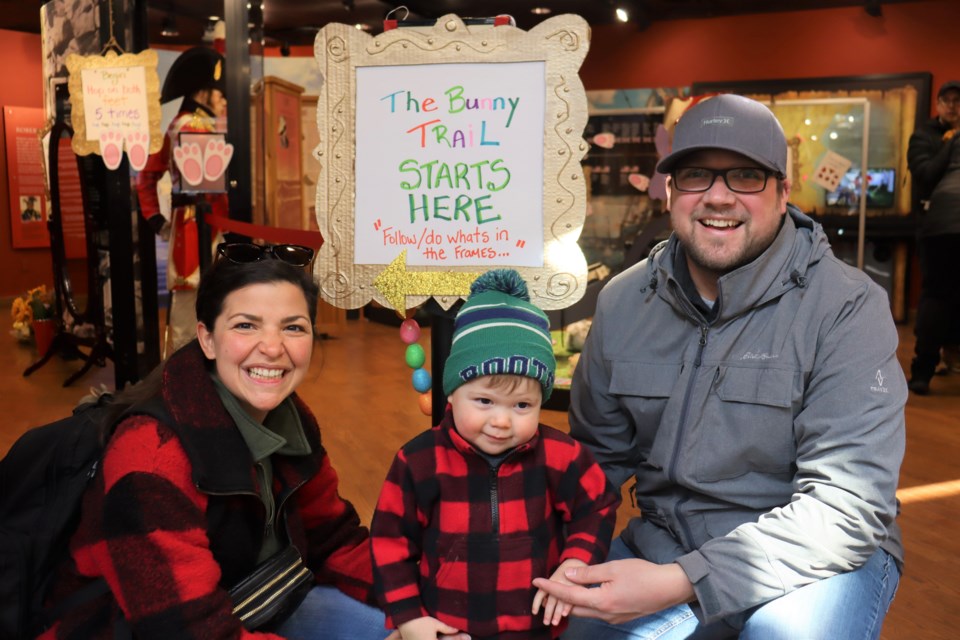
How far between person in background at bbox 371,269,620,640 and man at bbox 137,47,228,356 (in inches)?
130

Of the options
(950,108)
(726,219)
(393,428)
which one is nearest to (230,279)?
(726,219)

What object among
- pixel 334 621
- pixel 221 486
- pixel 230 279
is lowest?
pixel 334 621

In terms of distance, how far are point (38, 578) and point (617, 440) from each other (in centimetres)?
112

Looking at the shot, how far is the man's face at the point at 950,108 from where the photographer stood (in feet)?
18.4

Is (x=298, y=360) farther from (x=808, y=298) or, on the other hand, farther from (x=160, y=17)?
(x=160, y=17)

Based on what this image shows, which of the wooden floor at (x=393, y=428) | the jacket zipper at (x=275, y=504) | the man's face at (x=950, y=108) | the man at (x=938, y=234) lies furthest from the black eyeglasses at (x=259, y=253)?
the man's face at (x=950, y=108)

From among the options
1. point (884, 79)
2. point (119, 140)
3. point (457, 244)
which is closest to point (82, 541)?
point (457, 244)

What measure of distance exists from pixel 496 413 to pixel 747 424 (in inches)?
19.5

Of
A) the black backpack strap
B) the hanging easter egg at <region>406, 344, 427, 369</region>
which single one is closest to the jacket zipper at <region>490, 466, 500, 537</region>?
the hanging easter egg at <region>406, 344, 427, 369</region>

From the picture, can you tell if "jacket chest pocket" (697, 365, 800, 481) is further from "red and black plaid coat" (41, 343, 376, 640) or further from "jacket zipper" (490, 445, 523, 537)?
"red and black plaid coat" (41, 343, 376, 640)

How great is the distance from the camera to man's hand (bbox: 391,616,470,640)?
1537 millimetres

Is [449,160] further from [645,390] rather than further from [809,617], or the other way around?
[809,617]

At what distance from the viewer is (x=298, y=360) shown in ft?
5.39

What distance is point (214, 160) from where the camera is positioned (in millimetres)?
4105
